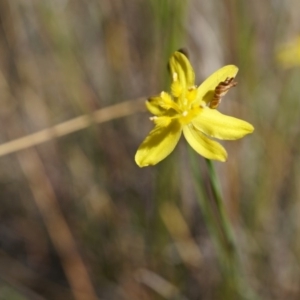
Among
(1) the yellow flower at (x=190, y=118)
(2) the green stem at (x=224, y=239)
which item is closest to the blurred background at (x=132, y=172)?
(2) the green stem at (x=224, y=239)

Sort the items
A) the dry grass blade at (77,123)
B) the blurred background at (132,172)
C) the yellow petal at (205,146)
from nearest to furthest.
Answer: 1. the yellow petal at (205,146)
2. the dry grass blade at (77,123)
3. the blurred background at (132,172)

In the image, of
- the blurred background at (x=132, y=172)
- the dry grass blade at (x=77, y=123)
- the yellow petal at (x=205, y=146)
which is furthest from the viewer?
the blurred background at (x=132, y=172)

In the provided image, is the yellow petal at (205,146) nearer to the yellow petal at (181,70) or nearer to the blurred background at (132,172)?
the yellow petal at (181,70)

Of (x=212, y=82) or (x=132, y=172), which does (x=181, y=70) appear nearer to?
(x=212, y=82)

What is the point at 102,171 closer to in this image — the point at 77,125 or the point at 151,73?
the point at 151,73

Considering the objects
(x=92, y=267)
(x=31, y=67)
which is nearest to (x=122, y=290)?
(x=92, y=267)

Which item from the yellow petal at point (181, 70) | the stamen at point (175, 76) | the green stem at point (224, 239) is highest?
the yellow petal at point (181, 70)
